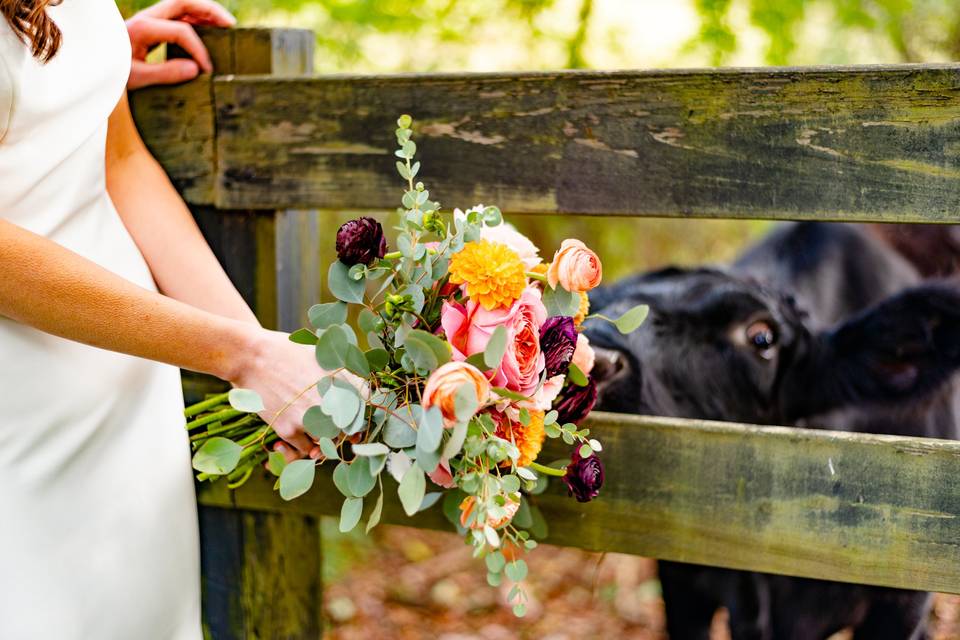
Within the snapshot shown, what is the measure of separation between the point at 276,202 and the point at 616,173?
66cm

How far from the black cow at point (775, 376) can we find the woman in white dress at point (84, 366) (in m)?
0.95

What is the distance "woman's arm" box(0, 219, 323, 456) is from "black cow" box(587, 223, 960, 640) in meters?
0.89

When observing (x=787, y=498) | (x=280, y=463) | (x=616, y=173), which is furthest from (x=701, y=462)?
(x=280, y=463)

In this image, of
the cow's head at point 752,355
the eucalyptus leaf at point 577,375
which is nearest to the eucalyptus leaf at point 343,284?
the eucalyptus leaf at point 577,375

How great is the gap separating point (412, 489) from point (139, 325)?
→ 1.44 feet

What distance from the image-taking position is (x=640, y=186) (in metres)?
1.50

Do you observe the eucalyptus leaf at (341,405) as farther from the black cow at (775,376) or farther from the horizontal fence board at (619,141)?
the black cow at (775,376)

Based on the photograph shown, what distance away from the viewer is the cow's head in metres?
2.09

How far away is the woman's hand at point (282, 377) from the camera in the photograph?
1188 millimetres

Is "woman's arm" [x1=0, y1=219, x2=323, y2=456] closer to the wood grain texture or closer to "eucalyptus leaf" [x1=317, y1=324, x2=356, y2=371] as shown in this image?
"eucalyptus leaf" [x1=317, y1=324, x2=356, y2=371]

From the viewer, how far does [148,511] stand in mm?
1320

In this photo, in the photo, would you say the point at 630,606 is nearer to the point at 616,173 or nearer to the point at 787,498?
the point at 787,498

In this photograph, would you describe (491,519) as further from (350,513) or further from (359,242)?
(359,242)

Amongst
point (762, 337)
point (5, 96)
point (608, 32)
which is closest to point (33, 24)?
point (5, 96)
